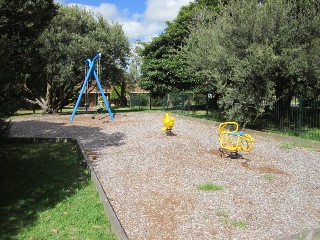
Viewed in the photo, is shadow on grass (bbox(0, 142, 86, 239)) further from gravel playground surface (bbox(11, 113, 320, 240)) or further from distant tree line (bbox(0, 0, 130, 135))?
distant tree line (bbox(0, 0, 130, 135))

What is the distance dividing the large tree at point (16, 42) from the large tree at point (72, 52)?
40.6ft

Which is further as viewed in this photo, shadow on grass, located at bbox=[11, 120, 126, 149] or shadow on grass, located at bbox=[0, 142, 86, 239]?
shadow on grass, located at bbox=[11, 120, 126, 149]

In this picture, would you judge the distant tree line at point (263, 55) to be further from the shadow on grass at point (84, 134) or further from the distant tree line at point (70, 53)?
the distant tree line at point (70, 53)

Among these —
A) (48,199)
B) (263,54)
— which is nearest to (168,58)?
(263,54)

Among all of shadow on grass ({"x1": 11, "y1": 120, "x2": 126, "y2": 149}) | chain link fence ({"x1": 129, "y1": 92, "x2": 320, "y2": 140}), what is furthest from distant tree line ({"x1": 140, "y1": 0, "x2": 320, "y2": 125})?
shadow on grass ({"x1": 11, "y1": 120, "x2": 126, "y2": 149})

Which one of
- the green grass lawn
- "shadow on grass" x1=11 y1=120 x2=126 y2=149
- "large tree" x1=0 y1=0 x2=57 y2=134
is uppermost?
"large tree" x1=0 y1=0 x2=57 y2=134

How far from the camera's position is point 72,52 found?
22.2 metres

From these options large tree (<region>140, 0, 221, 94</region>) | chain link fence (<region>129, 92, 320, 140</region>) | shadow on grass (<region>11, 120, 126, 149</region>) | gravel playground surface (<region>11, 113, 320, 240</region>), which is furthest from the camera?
large tree (<region>140, 0, 221, 94</region>)

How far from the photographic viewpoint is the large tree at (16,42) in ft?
19.2

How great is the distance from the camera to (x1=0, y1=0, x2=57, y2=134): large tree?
5.86 m

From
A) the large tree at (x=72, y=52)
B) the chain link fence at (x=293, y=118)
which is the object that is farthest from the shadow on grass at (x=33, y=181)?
the large tree at (x=72, y=52)

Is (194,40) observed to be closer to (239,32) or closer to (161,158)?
(239,32)

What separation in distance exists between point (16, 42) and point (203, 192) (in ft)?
17.8

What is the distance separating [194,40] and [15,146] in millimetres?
11625
